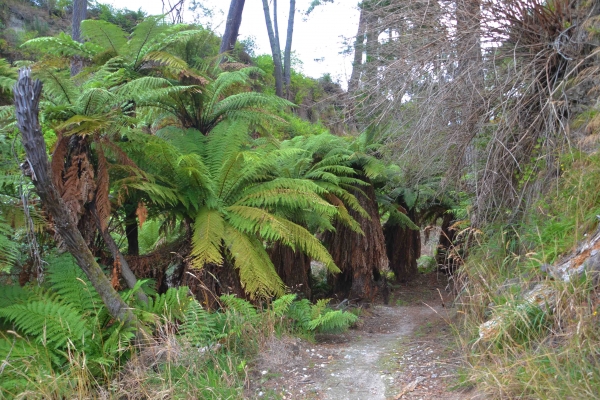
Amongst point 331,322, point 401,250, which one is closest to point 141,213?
point 331,322

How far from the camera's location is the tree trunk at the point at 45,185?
9.29ft

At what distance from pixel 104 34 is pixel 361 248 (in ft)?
15.6

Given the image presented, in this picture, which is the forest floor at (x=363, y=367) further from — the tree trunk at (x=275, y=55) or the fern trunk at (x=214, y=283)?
the tree trunk at (x=275, y=55)

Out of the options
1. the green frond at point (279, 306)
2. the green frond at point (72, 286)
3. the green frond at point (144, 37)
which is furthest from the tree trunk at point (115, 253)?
the green frond at point (144, 37)

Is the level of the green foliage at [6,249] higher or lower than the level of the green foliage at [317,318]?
higher

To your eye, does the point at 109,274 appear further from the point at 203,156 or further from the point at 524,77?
the point at 524,77

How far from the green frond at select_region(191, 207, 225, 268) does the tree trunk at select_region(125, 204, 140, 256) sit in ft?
2.40

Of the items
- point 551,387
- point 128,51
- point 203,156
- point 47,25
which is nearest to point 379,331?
point 203,156

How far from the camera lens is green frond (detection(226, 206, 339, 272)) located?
16.0 ft

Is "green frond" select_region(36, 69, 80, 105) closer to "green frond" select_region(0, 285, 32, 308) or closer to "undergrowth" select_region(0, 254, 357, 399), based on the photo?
"undergrowth" select_region(0, 254, 357, 399)

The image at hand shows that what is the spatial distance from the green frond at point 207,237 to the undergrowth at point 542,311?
7.75ft

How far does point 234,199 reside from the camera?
5.48 m

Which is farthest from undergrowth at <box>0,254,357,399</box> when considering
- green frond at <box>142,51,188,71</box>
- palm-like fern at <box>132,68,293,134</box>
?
palm-like fern at <box>132,68,293,134</box>

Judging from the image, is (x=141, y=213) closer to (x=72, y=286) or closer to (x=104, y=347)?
(x=72, y=286)
